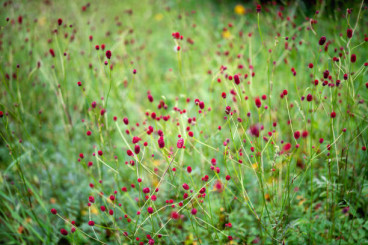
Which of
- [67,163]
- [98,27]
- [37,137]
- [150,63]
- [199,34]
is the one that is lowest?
[67,163]

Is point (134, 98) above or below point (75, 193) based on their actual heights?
above

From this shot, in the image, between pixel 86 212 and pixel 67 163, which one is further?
pixel 67 163

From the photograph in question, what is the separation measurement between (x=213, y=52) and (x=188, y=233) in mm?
2279

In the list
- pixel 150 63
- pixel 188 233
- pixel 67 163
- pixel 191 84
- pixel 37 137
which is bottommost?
pixel 188 233

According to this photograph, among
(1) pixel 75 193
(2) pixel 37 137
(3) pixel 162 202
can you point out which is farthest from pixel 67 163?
(3) pixel 162 202

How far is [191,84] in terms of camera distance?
302 cm

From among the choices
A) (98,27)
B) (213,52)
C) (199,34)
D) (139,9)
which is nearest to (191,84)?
(213,52)

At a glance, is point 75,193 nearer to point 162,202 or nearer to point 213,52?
point 162,202

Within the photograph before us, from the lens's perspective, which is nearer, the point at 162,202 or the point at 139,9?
the point at 162,202

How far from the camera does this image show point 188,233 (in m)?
1.65

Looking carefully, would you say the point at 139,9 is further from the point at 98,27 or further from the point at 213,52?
the point at 213,52

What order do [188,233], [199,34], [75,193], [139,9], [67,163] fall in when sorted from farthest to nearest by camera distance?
[139,9] → [199,34] → [67,163] → [75,193] → [188,233]

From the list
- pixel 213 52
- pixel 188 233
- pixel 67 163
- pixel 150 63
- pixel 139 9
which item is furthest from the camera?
pixel 139 9

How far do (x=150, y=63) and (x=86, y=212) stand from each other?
7.37ft
